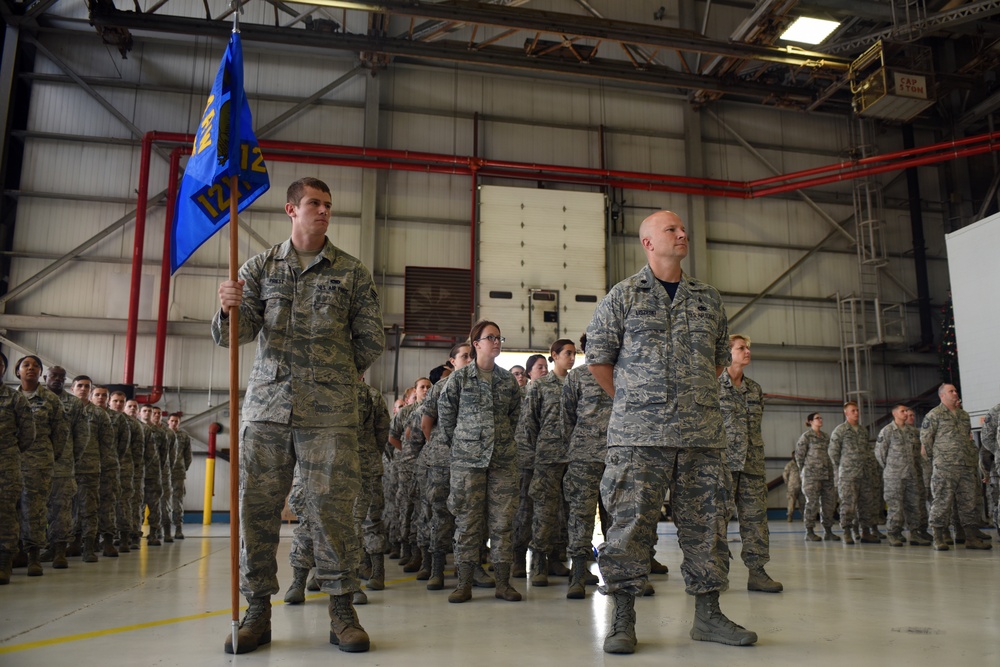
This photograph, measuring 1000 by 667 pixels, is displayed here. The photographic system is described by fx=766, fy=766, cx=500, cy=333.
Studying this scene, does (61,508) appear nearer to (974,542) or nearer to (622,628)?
(622,628)

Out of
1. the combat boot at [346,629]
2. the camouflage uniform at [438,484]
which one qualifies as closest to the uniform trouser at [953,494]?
the camouflage uniform at [438,484]

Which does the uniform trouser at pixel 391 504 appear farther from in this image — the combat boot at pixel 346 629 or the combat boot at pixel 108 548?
the combat boot at pixel 346 629

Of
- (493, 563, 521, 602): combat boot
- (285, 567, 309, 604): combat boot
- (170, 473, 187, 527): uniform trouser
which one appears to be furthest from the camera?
(170, 473, 187, 527): uniform trouser

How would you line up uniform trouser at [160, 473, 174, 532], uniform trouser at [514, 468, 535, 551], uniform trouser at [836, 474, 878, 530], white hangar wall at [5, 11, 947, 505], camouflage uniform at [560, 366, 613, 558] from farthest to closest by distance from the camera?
white hangar wall at [5, 11, 947, 505] → uniform trouser at [160, 473, 174, 532] → uniform trouser at [836, 474, 878, 530] → uniform trouser at [514, 468, 535, 551] → camouflage uniform at [560, 366, 613, 558]

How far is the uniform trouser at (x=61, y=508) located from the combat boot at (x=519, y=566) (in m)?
3.90

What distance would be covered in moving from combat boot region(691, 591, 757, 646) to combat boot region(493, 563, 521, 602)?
146cm

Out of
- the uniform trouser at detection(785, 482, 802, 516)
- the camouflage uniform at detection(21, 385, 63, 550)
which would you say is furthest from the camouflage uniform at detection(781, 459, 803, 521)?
the camouflage uniform at detection(21, 385, 63, 550)

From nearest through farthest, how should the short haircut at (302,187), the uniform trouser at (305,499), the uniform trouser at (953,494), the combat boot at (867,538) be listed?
the uniform trouser at (305,499)
the short haircut at (302,187)
the uniform trouser at (953,494)
the combat boot at (867,538)

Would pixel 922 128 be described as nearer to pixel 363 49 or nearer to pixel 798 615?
pixel 363 49

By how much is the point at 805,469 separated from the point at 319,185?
28.0 ft

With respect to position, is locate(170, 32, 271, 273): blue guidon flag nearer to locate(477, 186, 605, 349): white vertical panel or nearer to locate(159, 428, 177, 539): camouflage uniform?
locate(159, 428, 177, 539): camouflage uniform

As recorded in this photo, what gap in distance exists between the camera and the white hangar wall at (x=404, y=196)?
13664 mm

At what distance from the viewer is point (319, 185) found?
3492mm

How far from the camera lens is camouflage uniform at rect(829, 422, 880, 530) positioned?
940 centimetres
